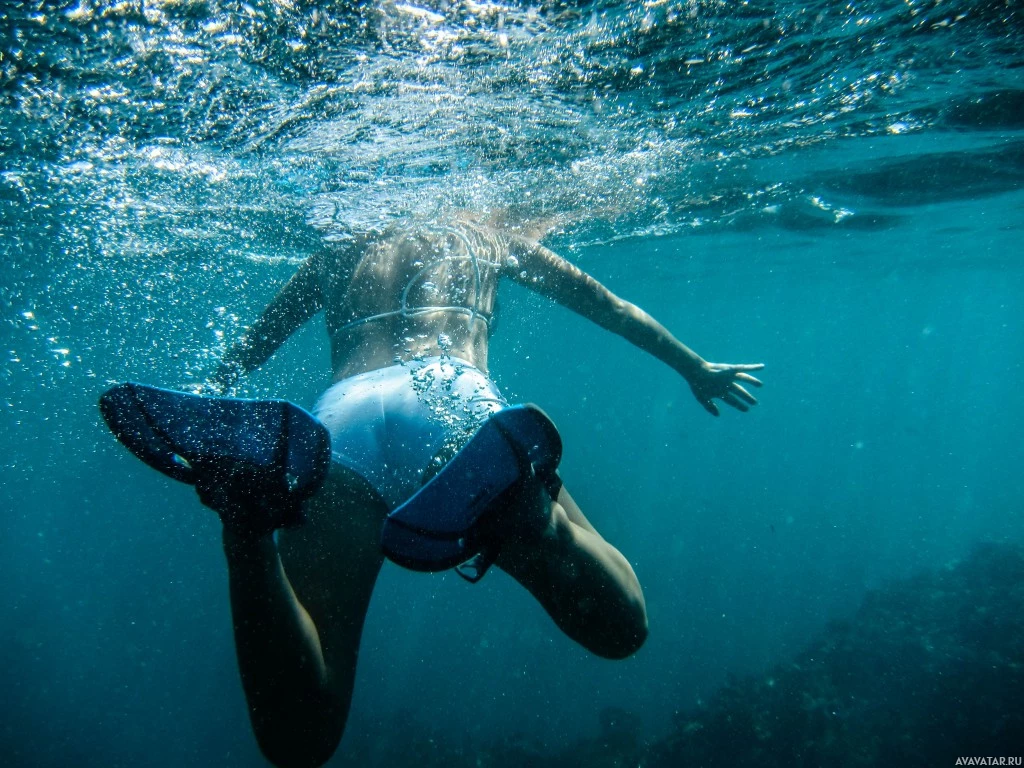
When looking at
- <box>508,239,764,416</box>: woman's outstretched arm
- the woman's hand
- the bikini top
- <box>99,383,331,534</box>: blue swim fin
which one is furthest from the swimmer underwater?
the woman's hand

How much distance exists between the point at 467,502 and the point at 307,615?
0.84 metres

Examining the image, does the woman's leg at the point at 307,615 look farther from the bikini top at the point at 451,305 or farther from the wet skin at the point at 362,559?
the bikini top at the point at 451,305

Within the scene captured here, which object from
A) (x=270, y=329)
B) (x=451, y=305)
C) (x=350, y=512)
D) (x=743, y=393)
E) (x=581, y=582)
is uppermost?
(x=270, y=329)

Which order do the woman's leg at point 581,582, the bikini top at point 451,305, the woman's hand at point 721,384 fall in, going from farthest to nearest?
the woman's hand at point 721,384 → the bikini top at point 451,305 → the woman's leg at point 581,582

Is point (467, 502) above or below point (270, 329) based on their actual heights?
below

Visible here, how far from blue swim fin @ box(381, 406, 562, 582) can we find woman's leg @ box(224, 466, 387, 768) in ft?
1.48

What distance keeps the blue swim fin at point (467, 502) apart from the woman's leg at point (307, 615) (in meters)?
0.45

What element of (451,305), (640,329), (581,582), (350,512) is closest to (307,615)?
(350,512)

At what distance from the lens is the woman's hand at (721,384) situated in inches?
170

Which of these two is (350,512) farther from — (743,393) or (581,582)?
(743,393)

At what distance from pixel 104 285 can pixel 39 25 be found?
1445 centimetres

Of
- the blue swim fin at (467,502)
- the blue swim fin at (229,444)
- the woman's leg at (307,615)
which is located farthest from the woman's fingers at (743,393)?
the blue swim fin at (229,444)

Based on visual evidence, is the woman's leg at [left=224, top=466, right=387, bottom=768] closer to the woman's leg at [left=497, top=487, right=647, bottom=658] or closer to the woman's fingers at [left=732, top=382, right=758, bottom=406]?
the woman's leg at [left=497, top=487, right=647, bottom=658]

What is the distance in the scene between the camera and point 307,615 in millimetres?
2248
